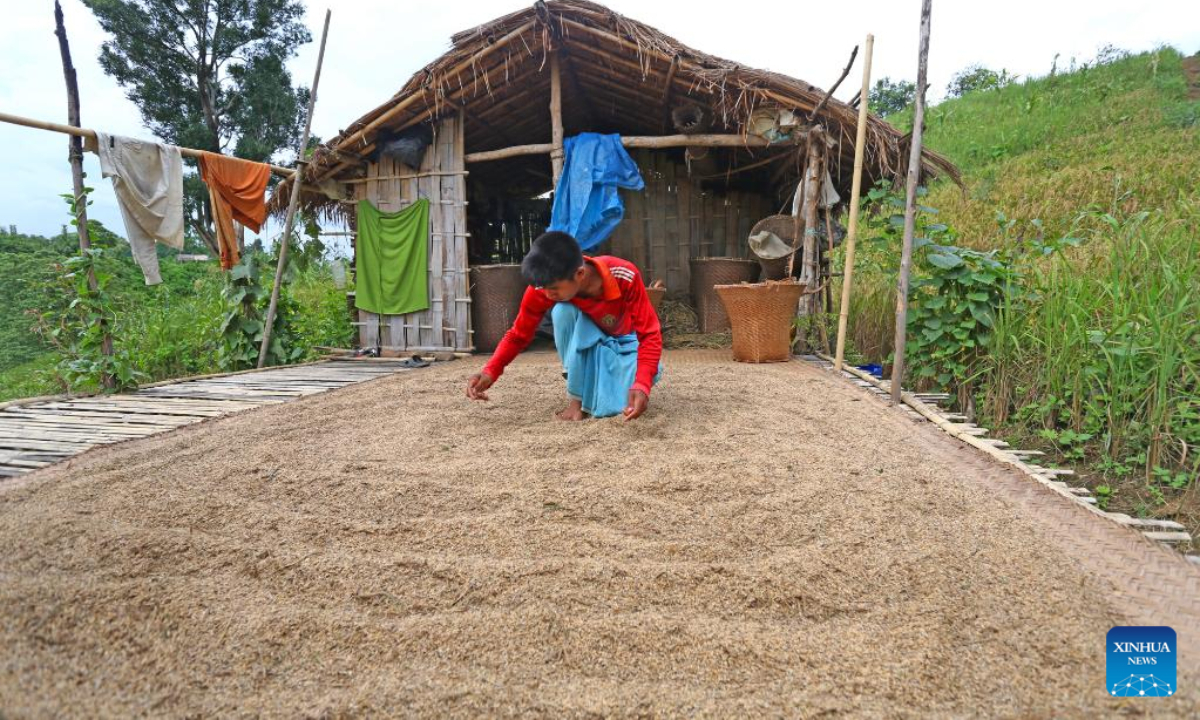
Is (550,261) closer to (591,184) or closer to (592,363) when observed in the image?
(592,363)

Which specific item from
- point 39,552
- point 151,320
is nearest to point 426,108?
point 151,320

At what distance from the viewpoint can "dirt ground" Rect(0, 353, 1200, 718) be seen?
96 centimetres

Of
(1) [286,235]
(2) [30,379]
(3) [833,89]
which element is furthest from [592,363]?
(2) [30,379]

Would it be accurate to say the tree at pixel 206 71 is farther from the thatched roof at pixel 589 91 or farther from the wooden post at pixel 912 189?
the wooden post at pixel 912 189

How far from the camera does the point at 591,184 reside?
5320 mm

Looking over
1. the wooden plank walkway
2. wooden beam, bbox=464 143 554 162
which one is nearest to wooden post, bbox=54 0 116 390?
the wooden plank walkway

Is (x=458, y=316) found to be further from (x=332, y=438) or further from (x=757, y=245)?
(x=332, y=438)

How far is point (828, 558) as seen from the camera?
1352mm

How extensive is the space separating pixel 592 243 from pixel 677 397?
2738mm

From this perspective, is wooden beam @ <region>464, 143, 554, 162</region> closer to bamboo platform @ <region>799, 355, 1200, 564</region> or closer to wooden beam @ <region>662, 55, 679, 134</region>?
wooden beam @ <region>662, 55, 679, 134</region>

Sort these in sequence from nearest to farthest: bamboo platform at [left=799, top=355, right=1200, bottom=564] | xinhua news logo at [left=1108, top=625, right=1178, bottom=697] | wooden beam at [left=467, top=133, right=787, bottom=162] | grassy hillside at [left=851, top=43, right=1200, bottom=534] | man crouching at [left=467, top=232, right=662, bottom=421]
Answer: xinhua news logo at [left=1108, top=625, right=1178, bottom=697] < bamboo platform at [left=799, top=355, right=1200, bottom=564] < grassy hillside at [left=851, top=43, right=1200, bottom=534] < man crouching at [left=467, top=232, right=662, bottom=421] < wooden beam at [left=467, top=133, right=787, bottom=162]

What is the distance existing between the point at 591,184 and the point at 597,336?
3.07 metres

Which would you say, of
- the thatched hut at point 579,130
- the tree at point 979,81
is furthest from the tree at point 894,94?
the thatched hut at point 579,130

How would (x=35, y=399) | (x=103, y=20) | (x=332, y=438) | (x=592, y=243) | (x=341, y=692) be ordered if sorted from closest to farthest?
(x=341, y=692) → (x=332, y=438) → (x=35, y=399) → (x=592, y=243) → (x=103, y=20)
